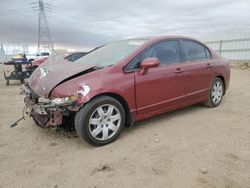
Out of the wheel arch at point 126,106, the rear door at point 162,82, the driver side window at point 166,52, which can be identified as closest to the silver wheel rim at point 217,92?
the rear door at point 162,82

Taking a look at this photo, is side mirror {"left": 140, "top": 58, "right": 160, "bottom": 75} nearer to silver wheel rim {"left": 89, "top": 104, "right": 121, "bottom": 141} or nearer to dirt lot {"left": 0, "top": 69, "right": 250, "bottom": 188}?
silver wheel rim {"left": 89, "top": 104, "right": 121, "bottom": 141}

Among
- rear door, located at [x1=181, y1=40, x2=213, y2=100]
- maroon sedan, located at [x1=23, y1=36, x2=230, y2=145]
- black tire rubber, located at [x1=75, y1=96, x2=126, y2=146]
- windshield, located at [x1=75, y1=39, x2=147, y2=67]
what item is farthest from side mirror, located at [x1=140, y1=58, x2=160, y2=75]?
rear door, located at [x1=181, y1=40, x2=213, y2=100]

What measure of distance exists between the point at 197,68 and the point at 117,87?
189 centimetres

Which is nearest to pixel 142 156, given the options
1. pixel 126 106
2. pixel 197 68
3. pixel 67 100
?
pixel 126 106

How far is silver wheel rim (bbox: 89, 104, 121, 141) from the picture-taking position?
3.09 m

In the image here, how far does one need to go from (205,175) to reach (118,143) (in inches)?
51.1

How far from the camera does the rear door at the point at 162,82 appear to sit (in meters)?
3.51

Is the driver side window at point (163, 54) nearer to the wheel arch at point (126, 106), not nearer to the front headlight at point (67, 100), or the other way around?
the wheel arch at point (126, 106)

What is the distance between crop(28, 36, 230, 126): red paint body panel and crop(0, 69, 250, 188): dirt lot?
0.42m

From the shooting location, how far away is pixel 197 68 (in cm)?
430

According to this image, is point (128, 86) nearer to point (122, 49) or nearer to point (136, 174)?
point (122, 49)

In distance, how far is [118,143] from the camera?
3.28 m

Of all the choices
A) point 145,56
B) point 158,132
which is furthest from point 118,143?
point 145,56

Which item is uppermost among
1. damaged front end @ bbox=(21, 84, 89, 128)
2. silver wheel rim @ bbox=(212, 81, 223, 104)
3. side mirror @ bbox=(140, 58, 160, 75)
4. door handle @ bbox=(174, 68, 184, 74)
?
side mirror @ bbox=(140, 58, 160, 75)
